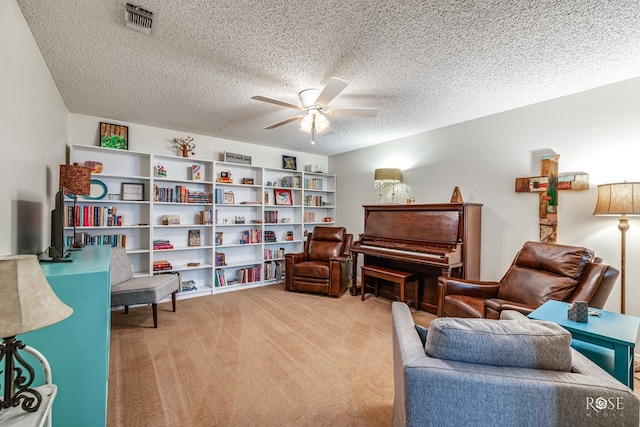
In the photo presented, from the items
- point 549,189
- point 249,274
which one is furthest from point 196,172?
point 549,189

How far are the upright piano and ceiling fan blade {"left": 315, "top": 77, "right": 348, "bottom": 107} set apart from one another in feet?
6.33

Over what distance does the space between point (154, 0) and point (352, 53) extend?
4.06 ft

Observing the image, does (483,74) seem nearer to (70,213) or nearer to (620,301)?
(620,301)

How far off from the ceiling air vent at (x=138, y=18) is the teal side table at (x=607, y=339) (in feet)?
9.70

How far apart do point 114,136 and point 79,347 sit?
10.1 feet

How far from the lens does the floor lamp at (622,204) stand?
210cm

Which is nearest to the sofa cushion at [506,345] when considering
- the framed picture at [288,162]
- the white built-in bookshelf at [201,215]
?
the white built-in bookshelf at [201,215]

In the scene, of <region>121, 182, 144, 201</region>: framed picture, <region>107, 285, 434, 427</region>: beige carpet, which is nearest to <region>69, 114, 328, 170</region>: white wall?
<region>121, 182, 144, 201</region>: framed picture

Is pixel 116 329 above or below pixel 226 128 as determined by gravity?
below

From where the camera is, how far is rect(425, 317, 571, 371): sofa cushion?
3.27ft

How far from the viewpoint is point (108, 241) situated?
11.4ft

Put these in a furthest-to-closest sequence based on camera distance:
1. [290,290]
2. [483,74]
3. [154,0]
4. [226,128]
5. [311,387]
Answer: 1. [290,290]
2. [226,128]
3. [483,74]
4. [311,387]
5. [154,0]

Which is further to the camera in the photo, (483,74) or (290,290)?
(290,290)

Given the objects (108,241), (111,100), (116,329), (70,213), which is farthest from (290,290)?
(111,100)
